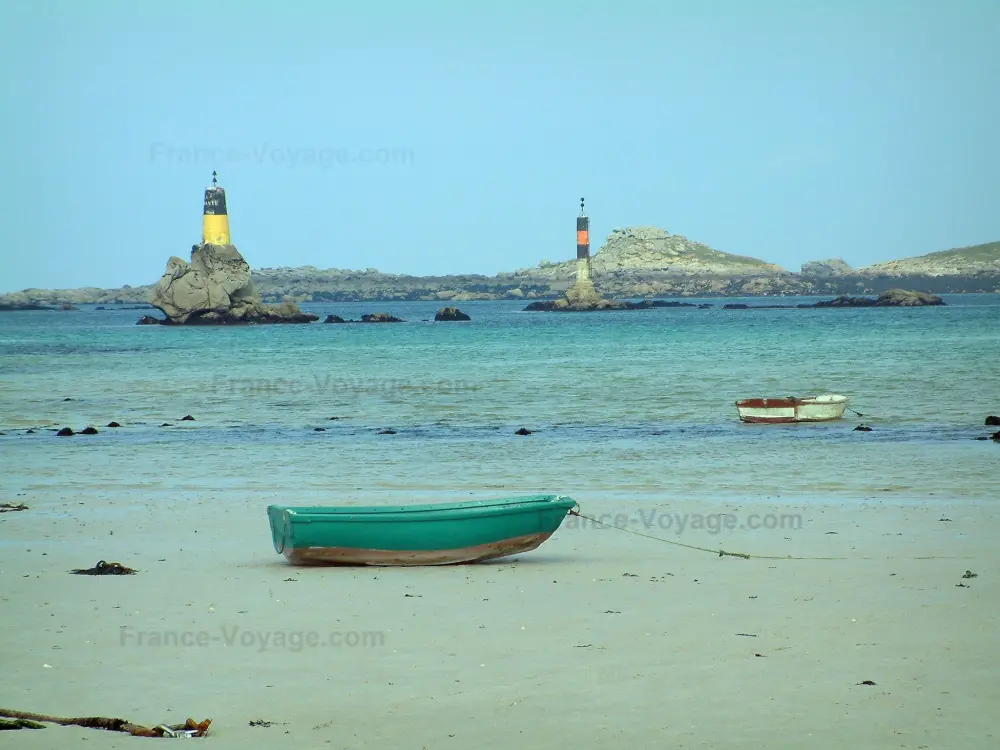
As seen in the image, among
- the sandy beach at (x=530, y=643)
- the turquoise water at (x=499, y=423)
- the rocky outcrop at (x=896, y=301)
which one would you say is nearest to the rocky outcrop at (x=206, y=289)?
the turquoise water at (x=499, y=423)

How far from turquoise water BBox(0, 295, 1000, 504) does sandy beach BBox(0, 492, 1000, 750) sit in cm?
537

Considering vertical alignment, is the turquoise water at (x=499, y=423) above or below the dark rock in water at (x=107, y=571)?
below

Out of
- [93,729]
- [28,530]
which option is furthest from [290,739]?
[28,530]

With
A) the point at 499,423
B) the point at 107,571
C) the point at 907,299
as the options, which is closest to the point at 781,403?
the point at 499,423

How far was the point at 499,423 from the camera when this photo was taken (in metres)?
33.3

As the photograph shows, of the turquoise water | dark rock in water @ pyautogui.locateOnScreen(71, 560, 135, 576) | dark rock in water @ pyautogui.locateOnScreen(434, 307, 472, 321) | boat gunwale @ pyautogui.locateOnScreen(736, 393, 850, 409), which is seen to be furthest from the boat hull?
dark rock in water @ pyautogui.locateOnScreen(434, 307, 472, 321)

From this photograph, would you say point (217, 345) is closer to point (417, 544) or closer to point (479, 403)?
point (479, 403)

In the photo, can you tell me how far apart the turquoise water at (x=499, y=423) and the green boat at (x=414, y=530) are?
5.81 metres

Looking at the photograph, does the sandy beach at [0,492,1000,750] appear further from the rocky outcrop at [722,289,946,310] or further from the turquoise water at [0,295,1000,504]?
the rocky outcrop at [722,289,946,310]

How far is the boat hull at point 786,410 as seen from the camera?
3108 cm

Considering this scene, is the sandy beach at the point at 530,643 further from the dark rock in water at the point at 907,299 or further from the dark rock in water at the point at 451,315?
the dark rock in water at the point at 907,299

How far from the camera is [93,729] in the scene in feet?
26.8

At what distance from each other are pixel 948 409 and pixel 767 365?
998 inches

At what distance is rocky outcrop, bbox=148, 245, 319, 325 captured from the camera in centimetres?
12338
